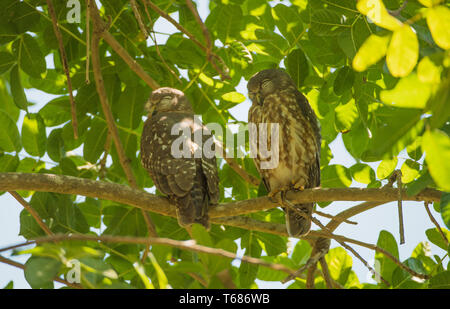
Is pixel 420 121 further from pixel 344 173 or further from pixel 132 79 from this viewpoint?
pixel 132 79

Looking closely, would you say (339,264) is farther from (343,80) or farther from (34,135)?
(34,135)

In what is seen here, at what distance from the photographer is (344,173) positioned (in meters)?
3.82

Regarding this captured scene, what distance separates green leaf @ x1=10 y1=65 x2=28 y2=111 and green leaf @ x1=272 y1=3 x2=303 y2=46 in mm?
1821

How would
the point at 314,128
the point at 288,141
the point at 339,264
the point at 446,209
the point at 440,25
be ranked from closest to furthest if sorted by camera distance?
the point at 440,25
the point at 446,209
the point at 339,264
the point at 314,128
the point at 288,141

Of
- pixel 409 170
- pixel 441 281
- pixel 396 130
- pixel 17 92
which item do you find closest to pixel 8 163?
pixel 17 92

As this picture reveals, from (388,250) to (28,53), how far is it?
2825 millimetres

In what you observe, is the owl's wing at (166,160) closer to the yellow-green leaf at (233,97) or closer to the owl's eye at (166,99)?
the owl's eye at (166,99)

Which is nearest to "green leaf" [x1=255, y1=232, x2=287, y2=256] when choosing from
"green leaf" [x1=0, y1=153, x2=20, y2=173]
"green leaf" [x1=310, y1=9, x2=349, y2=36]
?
"green leaf" [x1=310, y1=9, x2=349, y2=36]

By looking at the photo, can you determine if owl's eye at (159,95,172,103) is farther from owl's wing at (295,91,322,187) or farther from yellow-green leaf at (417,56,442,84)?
yellow-green leaf at (417,56,442,84)

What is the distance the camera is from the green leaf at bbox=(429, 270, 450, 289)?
267cm

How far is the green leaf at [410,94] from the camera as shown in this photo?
1265 millimetres

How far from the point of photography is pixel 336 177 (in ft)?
12.6

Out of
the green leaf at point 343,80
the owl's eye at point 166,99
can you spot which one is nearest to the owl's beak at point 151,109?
the owl's eye at point 166,99

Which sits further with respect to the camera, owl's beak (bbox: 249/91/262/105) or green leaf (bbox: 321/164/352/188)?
owl's beak (bbox: 249/91/262/105)
